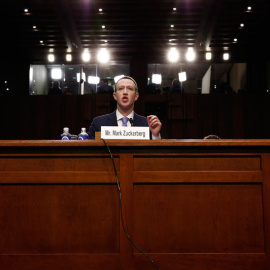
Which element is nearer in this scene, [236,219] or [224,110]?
[236,219]

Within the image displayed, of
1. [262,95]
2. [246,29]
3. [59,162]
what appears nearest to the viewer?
[59,162]

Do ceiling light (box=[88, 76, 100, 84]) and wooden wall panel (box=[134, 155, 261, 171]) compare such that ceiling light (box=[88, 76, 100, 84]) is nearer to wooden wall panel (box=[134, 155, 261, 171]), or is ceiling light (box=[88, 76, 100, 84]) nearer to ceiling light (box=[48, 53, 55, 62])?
ceiling light (box=[48, 53, 55, 62])

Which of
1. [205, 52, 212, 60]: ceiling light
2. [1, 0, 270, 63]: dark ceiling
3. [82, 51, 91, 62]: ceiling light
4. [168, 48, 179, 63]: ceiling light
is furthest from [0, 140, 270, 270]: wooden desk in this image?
[205, 52, 212, 60]: ceiling light

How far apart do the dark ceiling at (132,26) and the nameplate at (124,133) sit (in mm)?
4423

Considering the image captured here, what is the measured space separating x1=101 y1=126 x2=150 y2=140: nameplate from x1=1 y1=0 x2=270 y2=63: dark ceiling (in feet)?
14.5

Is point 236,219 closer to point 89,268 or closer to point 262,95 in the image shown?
point 89,268

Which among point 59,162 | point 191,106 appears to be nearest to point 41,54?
point 191,106

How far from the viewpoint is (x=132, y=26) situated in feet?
19.2

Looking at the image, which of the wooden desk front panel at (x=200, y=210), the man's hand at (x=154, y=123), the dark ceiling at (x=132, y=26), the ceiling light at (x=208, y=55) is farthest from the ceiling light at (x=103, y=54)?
the wooden desk front panel at (x=200, y=210)

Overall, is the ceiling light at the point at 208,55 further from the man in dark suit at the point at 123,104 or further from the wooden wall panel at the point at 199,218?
the wooden wall panel at the point at 199,218

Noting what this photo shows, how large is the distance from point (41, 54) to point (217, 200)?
264 inches

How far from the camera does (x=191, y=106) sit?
21.8ft

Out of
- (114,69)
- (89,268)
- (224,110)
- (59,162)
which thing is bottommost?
(89,268)

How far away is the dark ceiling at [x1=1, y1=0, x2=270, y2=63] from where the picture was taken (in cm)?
529
